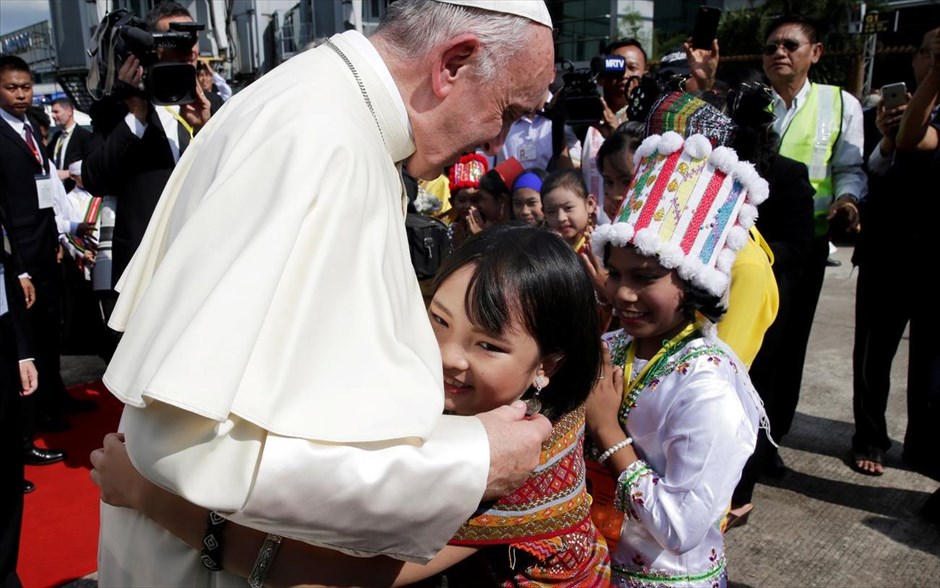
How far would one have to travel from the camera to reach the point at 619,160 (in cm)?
324

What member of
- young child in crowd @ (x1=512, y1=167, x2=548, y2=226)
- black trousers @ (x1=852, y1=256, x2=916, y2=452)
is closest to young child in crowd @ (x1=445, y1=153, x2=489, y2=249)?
young child in crowd @ (x1=512, y1=167, x2=548, y2=226)

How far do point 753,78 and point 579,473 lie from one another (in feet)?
8.36

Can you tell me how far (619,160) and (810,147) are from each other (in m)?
1.48

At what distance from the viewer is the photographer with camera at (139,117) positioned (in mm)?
3342

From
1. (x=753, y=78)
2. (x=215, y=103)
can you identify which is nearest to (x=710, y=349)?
(x=753, y=78)

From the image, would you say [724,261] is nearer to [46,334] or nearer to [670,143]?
[670,143]

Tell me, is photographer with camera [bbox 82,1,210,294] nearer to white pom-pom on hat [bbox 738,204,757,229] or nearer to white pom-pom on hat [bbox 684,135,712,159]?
white pom-pom on hat [bbox 684,135,712,159]

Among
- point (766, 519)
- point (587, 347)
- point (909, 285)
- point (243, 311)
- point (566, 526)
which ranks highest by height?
point (243, 311)

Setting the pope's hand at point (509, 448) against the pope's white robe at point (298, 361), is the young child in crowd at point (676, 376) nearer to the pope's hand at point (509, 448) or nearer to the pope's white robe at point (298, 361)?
the pope's hand at point (509, 448)

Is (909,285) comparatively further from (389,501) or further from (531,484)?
(389,501)

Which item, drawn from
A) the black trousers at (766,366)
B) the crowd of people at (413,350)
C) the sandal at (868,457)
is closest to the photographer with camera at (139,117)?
the crowd of people at (413,350)

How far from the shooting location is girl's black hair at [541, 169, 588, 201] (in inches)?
152

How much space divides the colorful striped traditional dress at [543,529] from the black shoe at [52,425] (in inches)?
173

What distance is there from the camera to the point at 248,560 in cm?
115
